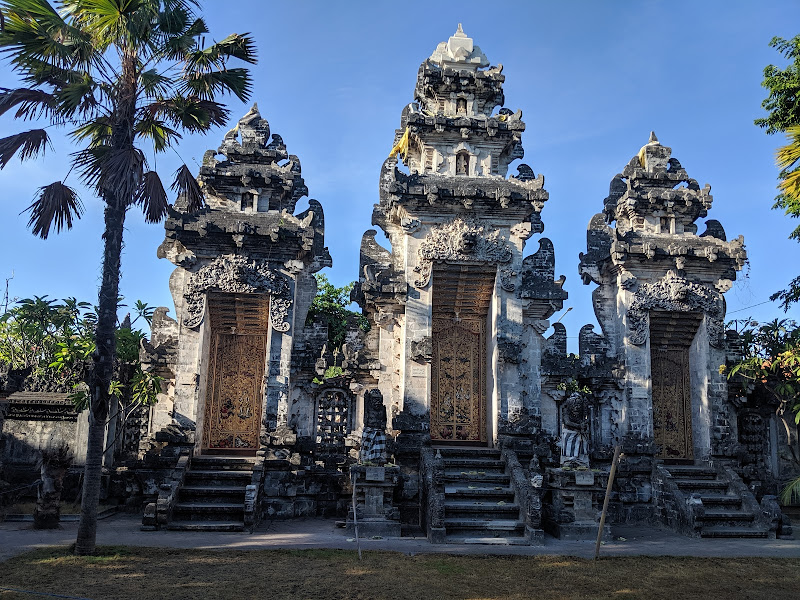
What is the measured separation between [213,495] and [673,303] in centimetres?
1084

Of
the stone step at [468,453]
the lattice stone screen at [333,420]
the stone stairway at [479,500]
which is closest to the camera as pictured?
the stone stairway at [479,500]

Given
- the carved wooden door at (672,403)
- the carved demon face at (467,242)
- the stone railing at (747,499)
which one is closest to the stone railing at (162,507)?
the carved demon face at (467,242)

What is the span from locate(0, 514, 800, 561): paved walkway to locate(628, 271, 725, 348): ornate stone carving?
471 cm

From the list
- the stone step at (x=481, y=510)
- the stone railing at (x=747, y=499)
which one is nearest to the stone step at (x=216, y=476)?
the stone step at (x=481, y=510)

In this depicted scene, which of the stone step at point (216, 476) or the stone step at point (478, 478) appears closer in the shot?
the stone step at point (478, 478)

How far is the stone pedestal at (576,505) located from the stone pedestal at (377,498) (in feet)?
9.46

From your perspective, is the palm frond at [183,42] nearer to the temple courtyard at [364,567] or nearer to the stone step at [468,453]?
the temple courtyard at [364,567]

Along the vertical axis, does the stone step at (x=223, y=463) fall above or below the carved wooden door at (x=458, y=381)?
below

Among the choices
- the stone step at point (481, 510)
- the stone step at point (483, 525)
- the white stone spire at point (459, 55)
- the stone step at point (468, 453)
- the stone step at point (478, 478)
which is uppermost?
the white stone spire at point (459, 55)

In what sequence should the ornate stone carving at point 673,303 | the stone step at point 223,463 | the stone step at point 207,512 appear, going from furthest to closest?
1. the ornate stone carving at point 673,303
2. the stone step at point 223,463
3. the stone step at point 207,512

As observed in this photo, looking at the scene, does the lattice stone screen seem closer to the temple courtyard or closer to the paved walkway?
the paved walkway

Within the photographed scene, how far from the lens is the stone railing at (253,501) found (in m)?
12.1

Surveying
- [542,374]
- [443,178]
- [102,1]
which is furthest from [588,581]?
[102,1]

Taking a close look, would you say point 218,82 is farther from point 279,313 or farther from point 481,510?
point 481,510
